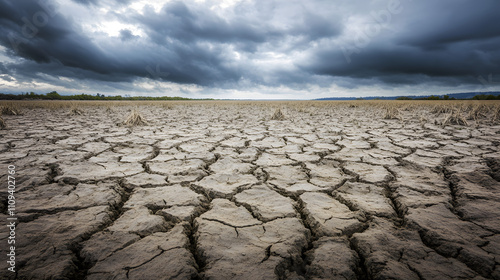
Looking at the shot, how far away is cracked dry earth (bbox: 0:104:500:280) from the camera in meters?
0.84

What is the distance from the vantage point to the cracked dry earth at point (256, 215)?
2.76 ft

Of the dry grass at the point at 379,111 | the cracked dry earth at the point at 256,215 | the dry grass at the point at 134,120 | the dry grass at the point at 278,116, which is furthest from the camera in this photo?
the dry grass at the point at 278,116

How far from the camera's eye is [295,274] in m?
0.81

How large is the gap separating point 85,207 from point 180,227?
646 mm

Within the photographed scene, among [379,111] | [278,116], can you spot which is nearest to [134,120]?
[278,116]

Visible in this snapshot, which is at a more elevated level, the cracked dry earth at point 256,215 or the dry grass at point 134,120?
the dry grass at point 134,120

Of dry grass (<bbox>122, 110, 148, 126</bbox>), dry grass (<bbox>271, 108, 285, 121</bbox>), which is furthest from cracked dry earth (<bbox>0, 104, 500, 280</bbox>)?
dry grass (<bbox>271, 108, 285, 121</bbox>)

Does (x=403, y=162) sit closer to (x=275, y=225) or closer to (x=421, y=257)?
(x=421, y=257)

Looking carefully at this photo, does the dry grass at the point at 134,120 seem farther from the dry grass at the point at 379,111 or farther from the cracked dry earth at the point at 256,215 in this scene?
the dry grass at the point at 379,111

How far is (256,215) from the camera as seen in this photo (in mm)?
1221

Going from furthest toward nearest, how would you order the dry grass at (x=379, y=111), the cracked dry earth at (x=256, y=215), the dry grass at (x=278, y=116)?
the dry grass at (x=278, y=116) < the dry grass at (x=379, y=111) < the cracked dry earth at (x=256, y=215)

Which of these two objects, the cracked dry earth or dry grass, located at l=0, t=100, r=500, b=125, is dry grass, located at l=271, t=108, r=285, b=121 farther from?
the cracked dry earth

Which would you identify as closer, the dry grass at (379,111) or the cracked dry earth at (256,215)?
the cracked dry earth at (256,215)

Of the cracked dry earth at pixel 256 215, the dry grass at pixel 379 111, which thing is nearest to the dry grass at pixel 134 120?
the cracked dry earth at pixel 256 215
